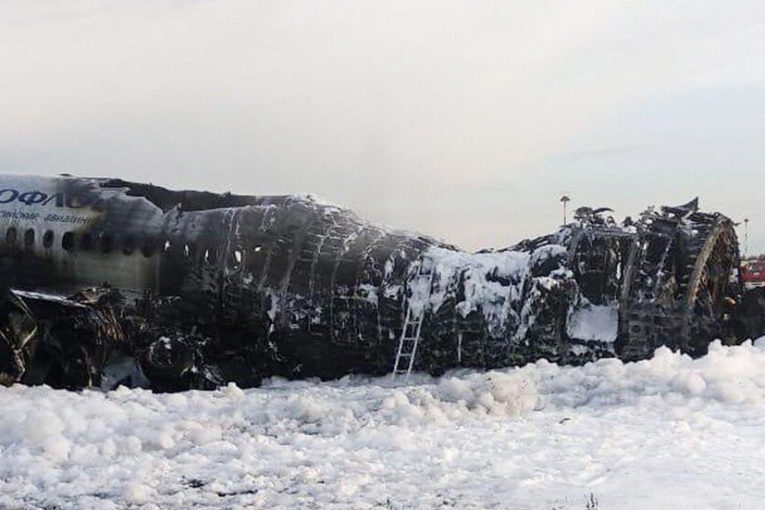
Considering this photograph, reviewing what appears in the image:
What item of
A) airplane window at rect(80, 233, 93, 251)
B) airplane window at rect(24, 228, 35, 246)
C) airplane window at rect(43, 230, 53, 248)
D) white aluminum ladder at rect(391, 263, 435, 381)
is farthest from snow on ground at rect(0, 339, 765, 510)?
airplane window at rect(24, 228, 35, 246)

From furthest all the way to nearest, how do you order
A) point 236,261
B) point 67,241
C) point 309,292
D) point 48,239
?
point 48,239 → point 67,241 → point 236,261 → point 309,292

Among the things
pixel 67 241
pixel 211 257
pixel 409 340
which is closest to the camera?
pixel 409 340

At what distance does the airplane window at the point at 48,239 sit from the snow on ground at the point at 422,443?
3.73 m

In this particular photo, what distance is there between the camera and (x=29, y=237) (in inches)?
630

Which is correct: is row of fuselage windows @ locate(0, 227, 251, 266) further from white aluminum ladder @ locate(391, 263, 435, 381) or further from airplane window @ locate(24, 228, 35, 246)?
white aluminum ladder @ locate(391, 263, 435, 381)

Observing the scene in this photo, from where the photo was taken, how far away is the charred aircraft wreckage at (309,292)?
1359cm

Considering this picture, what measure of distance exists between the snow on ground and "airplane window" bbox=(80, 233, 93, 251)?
346 centimetres

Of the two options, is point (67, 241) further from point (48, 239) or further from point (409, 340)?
point (409, 340)

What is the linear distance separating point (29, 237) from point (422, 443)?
960 cm

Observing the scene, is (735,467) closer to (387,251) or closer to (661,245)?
(661,245)

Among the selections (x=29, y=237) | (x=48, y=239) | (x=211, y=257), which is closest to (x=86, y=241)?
(x=48, y=239)

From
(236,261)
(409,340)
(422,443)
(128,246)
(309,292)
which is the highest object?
(128,246)

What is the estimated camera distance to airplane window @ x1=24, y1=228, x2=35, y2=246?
16.0 metres

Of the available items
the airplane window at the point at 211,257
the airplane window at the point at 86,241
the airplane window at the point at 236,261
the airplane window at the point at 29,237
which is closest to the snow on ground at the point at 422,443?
the airplane window at the point at 236,261
